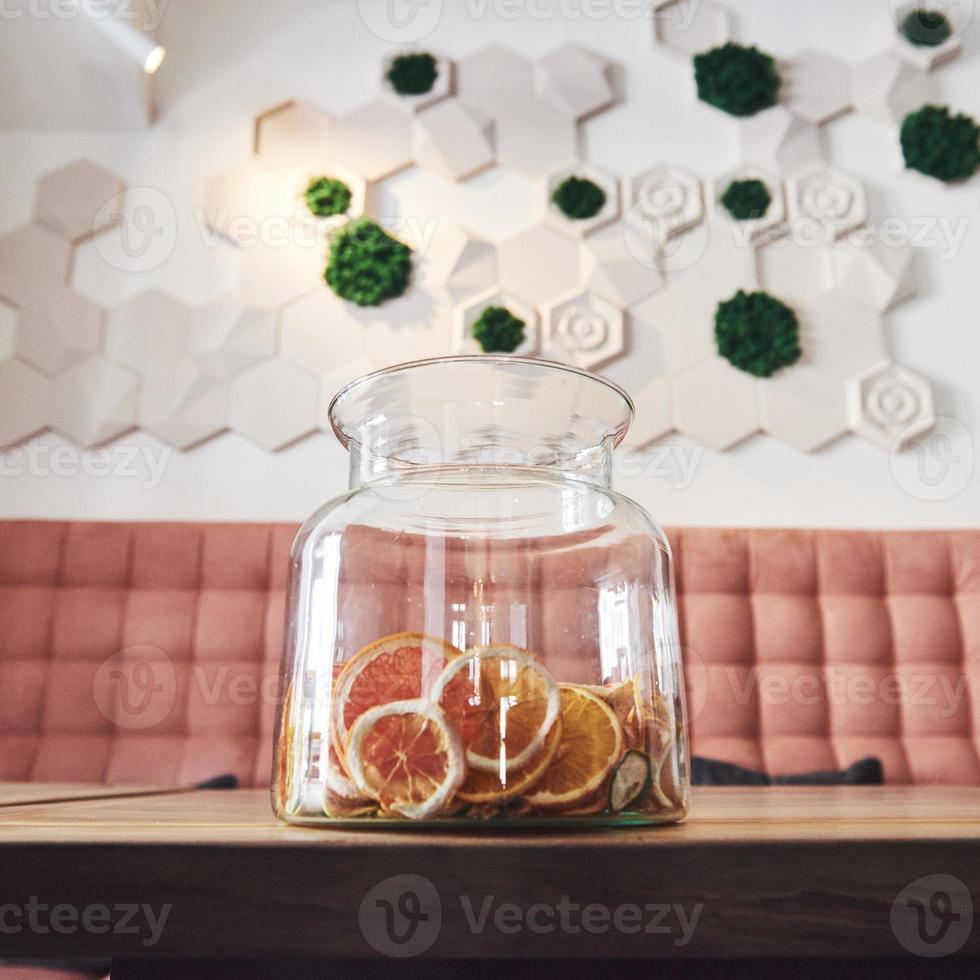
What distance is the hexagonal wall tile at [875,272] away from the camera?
1992mm

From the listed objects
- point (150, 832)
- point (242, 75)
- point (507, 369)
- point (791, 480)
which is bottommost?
point (150, 832)

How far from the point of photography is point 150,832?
35cm

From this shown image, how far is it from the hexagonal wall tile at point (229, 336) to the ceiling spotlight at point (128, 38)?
Result: 567 mm

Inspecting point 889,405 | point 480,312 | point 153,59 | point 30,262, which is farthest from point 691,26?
point 30,262

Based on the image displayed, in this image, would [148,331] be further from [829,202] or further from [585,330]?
[829,202]

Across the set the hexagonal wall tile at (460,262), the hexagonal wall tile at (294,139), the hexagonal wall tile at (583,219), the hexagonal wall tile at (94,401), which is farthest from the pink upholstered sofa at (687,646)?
the hexagonal wall tile at (294,139)

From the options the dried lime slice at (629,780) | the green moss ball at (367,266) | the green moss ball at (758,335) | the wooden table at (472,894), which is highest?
the green moss ball at (367,266)

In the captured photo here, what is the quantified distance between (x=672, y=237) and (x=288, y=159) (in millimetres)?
945

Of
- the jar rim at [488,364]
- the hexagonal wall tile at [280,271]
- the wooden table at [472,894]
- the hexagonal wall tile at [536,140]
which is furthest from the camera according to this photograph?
the hexagonal wall tile at [536,140]

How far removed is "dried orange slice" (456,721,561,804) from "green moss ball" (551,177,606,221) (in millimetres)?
1809

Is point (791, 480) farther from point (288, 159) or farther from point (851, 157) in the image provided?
point (288, 159)

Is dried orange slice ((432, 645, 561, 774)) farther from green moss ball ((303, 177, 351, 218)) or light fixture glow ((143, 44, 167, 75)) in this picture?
light fixture glow ((143, 44, 167, 75))

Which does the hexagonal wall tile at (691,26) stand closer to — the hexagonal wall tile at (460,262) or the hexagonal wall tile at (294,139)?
the hexagonal wall tile at (460,262)

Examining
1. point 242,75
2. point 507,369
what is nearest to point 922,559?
point 507,369
